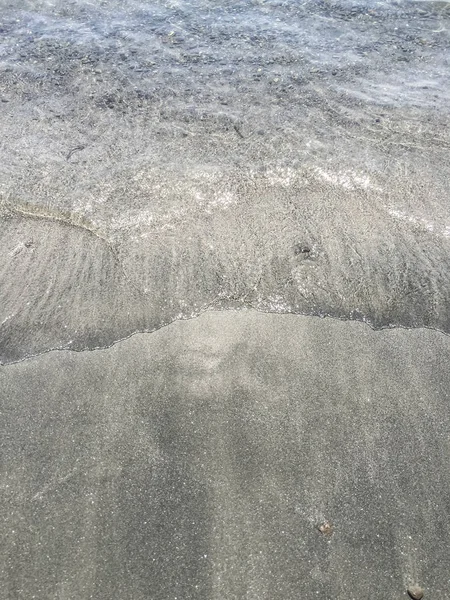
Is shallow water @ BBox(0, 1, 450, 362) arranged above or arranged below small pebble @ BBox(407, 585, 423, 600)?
above

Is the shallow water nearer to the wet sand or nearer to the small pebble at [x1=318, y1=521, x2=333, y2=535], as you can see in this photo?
the wet sand

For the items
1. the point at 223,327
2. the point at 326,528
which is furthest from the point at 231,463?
the point at 223,327

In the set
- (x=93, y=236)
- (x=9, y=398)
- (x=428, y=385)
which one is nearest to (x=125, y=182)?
(x=93, y=236)

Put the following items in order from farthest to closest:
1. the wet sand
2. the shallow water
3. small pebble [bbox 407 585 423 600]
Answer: the shallow water, the wet sand, small pebble [bbox 407 585 423 600]

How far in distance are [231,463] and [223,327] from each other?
891mm

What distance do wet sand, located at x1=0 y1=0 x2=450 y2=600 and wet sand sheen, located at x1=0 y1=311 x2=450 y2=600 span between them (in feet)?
0.04

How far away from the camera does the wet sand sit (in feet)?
7.66

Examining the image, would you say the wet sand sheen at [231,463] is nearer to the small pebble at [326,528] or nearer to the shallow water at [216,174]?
the small pebble at [326,528]

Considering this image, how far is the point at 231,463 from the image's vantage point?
2594 mm

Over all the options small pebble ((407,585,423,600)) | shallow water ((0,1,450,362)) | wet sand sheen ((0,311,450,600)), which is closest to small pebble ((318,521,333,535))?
wet sand sheen ((0,311,450,600))

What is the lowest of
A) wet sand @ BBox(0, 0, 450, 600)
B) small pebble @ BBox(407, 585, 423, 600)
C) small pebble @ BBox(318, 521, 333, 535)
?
small pebble @ BBox(407, 585, 423, 600)

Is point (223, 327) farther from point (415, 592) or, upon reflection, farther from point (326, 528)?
point (415, 592)

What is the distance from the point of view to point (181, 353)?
10.0 feet

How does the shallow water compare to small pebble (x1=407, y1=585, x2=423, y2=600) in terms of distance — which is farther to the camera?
the shallow water
